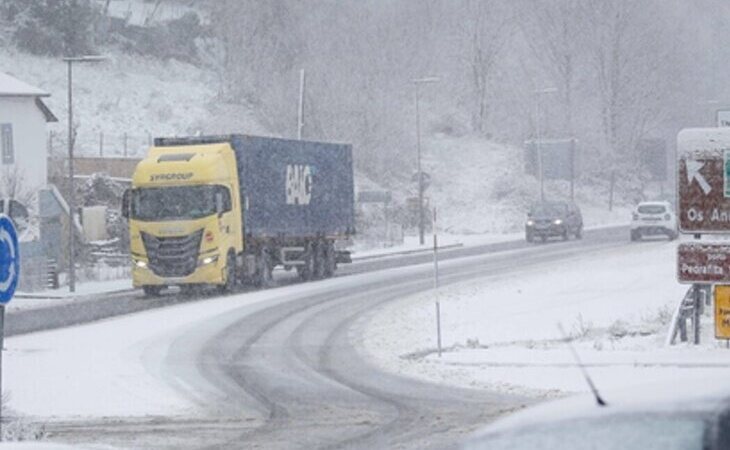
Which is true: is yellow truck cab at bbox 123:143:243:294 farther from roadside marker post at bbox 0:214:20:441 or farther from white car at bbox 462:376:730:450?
white car at bbox 462:376:730:450

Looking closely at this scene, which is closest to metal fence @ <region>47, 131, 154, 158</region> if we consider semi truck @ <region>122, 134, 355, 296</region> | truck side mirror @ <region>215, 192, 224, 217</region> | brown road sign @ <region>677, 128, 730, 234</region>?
semi truck @ <region>122, 134, 355, 296</region>

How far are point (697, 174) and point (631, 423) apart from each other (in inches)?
698

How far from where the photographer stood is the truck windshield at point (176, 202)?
127 ft

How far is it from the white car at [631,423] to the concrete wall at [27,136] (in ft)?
189

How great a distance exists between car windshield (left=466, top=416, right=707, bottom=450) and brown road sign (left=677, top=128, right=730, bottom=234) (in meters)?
17.4

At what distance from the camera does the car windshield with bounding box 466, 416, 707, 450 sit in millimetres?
5184

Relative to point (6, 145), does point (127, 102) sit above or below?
above

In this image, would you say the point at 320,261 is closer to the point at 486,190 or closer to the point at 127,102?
the point at 127,102

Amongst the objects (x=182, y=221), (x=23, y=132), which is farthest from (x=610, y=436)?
(x=23, y=132)

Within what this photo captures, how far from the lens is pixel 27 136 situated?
62.8m

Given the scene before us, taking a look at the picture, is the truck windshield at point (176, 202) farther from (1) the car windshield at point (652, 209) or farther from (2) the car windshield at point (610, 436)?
(2) the car windshield at point (610, 436)

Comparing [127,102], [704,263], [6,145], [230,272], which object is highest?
[127,102]

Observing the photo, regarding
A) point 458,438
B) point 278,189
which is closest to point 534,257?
point 278,189

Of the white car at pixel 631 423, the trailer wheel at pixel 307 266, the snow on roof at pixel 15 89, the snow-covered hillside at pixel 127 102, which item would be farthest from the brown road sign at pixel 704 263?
the snow-covered hillside at pixel 127 102
